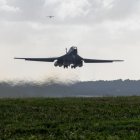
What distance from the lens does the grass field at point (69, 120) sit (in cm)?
3493

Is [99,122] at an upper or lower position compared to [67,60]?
lower

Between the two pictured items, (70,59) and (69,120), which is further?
(70,59)

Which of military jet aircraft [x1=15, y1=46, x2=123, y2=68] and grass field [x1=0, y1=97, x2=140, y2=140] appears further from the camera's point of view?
military jet aircraft [x1=15, y1=46, x2=123, y2=68]

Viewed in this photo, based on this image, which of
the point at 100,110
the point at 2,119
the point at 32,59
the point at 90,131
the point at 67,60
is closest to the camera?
the point at 90,131

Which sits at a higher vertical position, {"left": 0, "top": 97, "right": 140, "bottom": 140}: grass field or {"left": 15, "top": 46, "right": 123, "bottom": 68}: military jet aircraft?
{"left": 15, "top": 46, "right": 123, "bottom": 68}: military jet aircraft

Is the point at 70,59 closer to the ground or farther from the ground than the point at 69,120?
farther from the ground

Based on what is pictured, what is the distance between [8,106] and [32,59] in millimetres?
59965

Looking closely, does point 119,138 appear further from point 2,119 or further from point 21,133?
point 2,119

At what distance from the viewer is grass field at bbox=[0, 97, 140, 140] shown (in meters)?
34.9

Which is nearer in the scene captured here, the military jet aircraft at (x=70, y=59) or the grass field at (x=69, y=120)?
the grass field at (x=69, y=120)

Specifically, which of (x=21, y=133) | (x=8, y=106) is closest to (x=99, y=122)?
(x=21, y=133)

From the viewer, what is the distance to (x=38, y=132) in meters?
37.1

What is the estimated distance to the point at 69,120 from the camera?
1716 inches

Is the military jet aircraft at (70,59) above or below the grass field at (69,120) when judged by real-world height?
above
